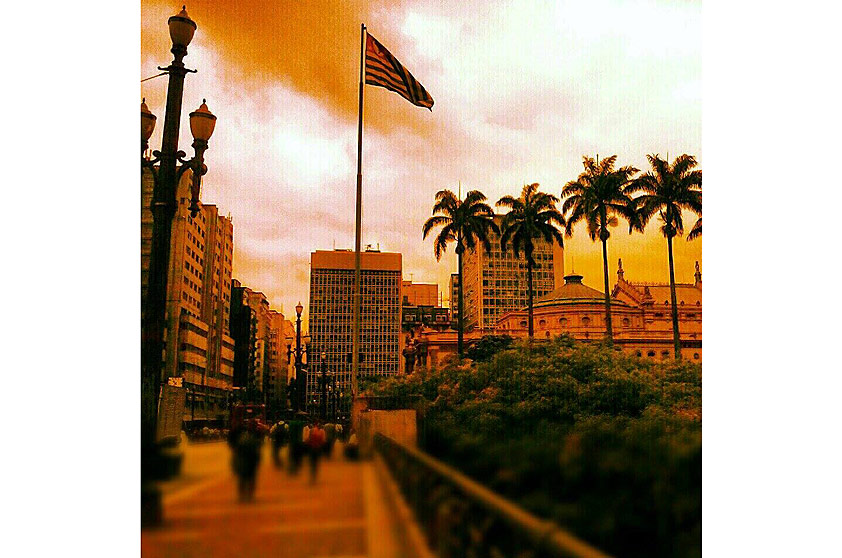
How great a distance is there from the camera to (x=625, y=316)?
12.4ft

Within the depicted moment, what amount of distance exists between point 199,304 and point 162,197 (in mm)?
497

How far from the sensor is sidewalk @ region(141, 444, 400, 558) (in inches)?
133

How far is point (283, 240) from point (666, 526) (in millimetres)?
2187

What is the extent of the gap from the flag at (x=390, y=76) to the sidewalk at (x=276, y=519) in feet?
5.60

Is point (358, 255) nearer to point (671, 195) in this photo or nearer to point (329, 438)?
point (329, 438)

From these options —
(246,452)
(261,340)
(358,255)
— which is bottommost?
(246,452)

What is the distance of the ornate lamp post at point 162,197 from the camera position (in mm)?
3447

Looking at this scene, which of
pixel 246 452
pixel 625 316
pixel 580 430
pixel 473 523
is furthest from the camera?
pixel 625 316

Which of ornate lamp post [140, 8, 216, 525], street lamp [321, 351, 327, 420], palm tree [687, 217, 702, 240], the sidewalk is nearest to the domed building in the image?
palm tree [687, 217, 702, 240]

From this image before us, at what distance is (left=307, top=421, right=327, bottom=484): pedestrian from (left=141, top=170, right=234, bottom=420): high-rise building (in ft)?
1.33

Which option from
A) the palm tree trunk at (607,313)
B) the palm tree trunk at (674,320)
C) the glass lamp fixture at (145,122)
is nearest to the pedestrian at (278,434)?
the glass lamp fixture at (145,122)

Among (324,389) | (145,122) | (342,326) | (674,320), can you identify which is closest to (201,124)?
(145,122)

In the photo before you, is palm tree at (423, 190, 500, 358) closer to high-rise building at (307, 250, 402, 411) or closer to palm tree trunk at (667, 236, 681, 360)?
high-rise building at (307, 250, 402, 411)
